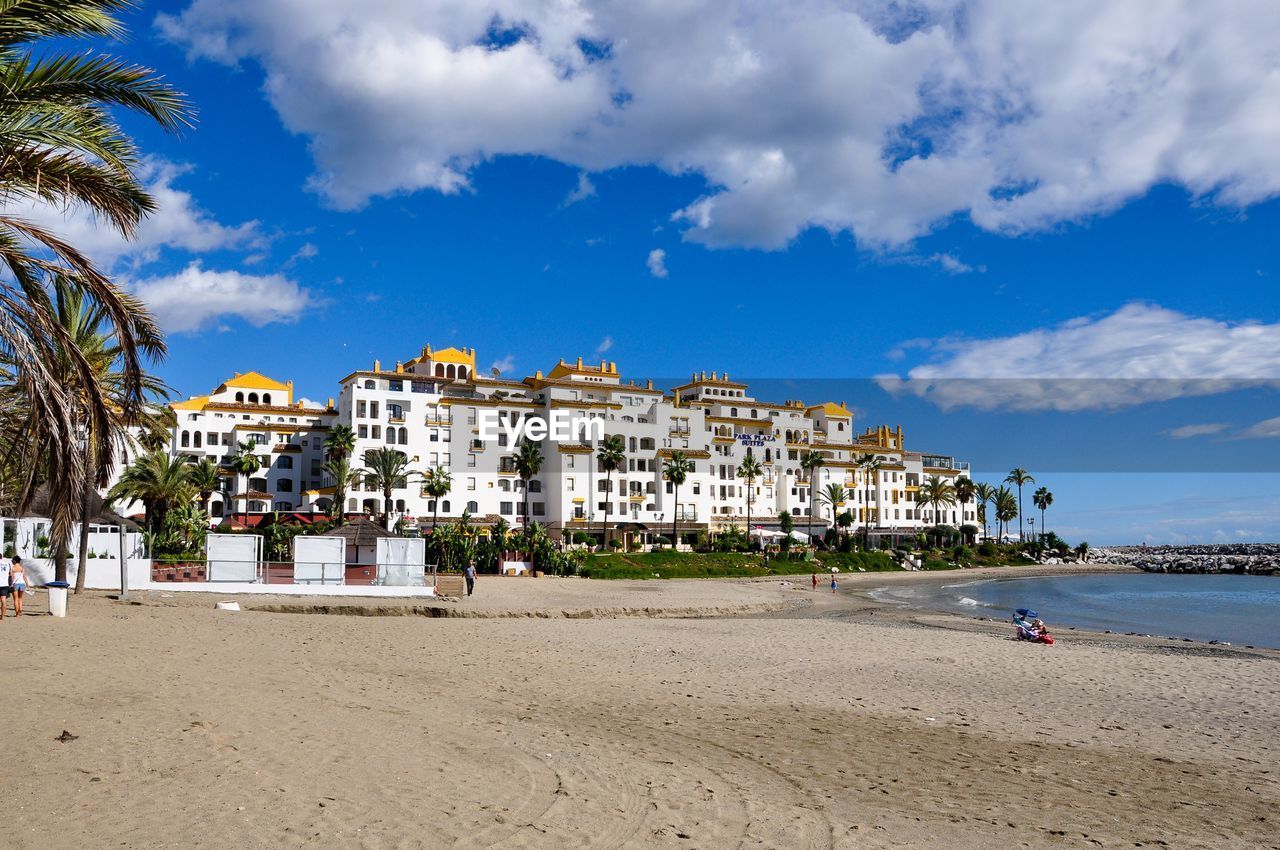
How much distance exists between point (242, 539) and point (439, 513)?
1777 inches

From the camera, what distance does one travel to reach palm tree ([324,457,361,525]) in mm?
72000

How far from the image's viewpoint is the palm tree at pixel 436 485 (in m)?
73.7

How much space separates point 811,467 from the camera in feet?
320

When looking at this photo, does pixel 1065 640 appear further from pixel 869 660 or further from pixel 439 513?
pixel 439 513

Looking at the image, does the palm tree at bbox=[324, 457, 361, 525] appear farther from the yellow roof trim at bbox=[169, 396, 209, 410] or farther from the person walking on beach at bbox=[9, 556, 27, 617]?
the person walking on beach at bbox=[9, 556, 27, 617]

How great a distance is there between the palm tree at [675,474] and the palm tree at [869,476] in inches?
1056

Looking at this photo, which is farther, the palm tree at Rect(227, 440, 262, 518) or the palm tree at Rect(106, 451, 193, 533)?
the palm tree at Rect(227, 440, 262, 518)

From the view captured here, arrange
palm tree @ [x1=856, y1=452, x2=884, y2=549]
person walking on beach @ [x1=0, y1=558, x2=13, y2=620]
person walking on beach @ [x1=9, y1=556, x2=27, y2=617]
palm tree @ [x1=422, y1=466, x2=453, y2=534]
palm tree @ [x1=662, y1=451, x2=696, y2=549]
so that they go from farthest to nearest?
palm tree @ [x1=856, y1=452, x2=884, y2=549], palm tree @ [x1=662, y1=451, x2=696, y2=549], palm tree @ [x1=422, y1=466, x2=453, y2=534], person walking on beach @ [x1=9, y1=556, x2=27, y2=617], person walking on beach @ [x1=0, y1=558, x2=13, y2=620]

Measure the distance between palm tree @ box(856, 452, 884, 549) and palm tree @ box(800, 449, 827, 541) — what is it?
5161mm

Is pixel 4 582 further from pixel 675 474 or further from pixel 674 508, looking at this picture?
pixel 674 508

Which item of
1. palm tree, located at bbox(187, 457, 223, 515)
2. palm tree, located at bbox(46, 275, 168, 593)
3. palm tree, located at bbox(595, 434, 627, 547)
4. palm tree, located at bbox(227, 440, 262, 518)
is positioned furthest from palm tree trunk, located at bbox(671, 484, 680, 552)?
palm tree, located at bbox(46, 275, 168, 593)

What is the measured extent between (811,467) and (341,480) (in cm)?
4946

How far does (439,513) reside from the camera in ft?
255

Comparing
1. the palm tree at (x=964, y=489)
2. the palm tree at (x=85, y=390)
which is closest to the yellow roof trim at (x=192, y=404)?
the palm tree at (x=85, y=390)
